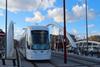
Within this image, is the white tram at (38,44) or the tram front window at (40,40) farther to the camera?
the tram front window at (40,40)

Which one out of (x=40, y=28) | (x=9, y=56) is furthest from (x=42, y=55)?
(x=9, y=56)

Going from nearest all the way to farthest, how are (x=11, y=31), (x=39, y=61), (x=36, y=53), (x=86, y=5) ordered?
(x=11, y=31)
(x=36, y=53)
(x=39, y=61)
(x=86, y=5)

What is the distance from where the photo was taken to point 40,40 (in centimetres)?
3453

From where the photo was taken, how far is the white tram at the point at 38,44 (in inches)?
1347

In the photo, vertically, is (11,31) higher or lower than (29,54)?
higher

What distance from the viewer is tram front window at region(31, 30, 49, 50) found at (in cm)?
3450

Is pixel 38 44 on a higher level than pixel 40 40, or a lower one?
lower

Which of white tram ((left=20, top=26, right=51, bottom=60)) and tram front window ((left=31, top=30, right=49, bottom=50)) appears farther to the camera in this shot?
tram front window ((left=31, top=30, right=49, bottom=50))

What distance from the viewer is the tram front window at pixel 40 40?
34500mm

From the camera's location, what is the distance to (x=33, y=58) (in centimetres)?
3425

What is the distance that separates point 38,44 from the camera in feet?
113

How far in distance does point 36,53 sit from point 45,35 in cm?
217

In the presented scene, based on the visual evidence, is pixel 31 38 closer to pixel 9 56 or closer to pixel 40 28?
pixel 40 28

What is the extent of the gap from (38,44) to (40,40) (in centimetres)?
47
